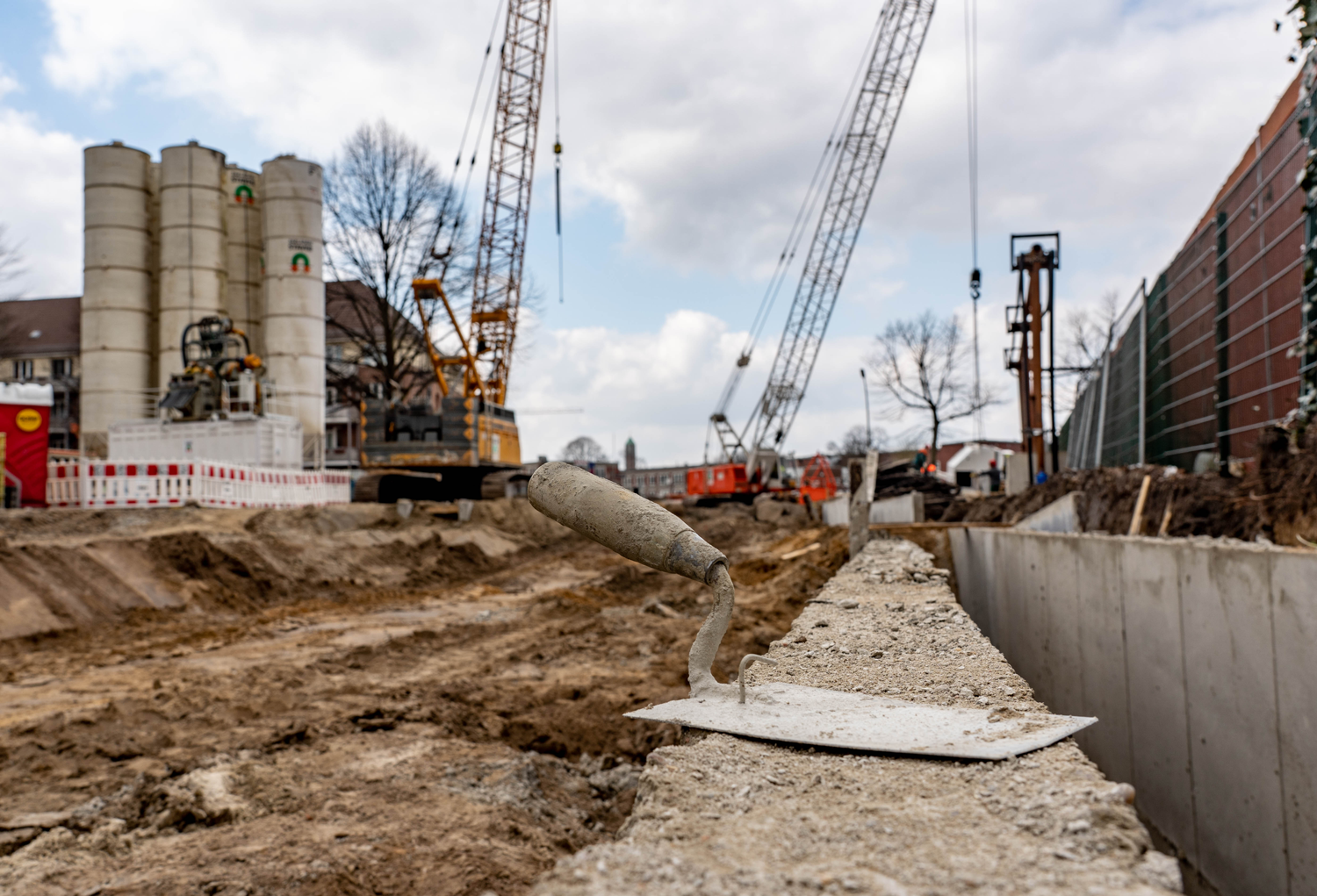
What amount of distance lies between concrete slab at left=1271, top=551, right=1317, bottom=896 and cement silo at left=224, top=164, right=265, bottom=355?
32.5 metres

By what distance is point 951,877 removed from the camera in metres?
1.26

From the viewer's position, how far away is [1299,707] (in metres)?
3.07

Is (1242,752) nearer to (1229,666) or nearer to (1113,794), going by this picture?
(1229,666)

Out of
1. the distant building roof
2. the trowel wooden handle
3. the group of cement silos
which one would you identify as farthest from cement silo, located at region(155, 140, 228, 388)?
the trowel wooden handle

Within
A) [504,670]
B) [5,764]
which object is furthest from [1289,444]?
[5,764]

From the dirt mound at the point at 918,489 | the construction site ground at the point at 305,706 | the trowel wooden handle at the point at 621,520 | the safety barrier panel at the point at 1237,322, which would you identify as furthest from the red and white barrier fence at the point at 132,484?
the trowel wooden handle at the point at 621,520

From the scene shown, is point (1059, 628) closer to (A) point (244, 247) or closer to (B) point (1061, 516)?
(B) point (1061, 516)

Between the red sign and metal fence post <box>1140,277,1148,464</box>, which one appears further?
the red sign

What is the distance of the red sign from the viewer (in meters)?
15.3

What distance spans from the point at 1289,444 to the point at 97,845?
7838 millimetres

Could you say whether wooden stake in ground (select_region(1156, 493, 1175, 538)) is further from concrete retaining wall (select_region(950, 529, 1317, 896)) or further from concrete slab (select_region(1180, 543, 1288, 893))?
concrete slab (select_region(1180, 543, 1288, 893))

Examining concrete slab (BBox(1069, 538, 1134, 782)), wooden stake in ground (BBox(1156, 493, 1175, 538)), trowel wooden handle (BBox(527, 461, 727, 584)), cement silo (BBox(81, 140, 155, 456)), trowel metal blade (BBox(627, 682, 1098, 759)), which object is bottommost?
concrete slab (BBox(1069, 538, 1134, 782))

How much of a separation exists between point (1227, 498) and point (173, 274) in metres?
30.9

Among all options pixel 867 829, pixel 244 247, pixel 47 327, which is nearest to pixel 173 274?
pixel 244 247
